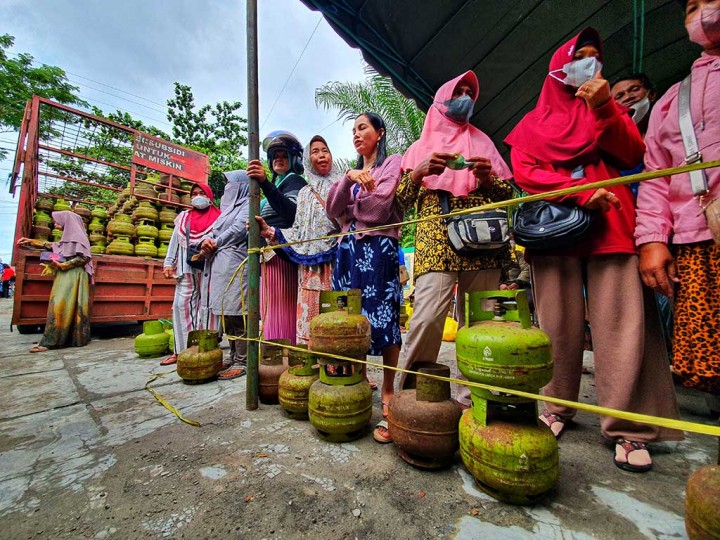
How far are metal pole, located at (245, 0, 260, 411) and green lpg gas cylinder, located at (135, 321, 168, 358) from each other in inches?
100

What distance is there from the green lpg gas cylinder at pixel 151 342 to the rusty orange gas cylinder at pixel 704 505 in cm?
480

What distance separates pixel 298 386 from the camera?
1938mm

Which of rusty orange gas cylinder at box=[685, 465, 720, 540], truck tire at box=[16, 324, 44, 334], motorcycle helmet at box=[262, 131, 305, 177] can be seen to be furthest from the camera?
truck tire at box=[16, 324, 44, 334]

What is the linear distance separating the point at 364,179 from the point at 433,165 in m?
0.46

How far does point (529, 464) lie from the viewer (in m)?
1.12

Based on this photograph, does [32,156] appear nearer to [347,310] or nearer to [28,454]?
[28,454]

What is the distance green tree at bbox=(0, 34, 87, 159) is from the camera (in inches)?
486

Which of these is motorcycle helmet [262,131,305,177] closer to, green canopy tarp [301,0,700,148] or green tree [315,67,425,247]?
green canopy tarp [301,0,700,148]

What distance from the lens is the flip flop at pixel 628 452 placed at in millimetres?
1412

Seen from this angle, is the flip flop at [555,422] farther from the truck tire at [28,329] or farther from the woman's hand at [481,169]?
the truck tire at [28,329]

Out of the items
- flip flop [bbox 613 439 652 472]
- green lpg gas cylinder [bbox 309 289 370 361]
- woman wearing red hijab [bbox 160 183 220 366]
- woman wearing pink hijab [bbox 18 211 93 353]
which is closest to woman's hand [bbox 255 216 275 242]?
green lpg gas cylinder [bbox 309 289 370 361]

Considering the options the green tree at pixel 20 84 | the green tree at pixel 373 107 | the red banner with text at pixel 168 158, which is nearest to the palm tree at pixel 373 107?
the green tree at pixel 373 107

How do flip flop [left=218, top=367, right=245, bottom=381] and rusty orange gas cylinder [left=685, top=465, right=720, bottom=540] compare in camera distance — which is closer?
rusty orange gas cylinder [left=685, top=465, right=720, bottom=540]

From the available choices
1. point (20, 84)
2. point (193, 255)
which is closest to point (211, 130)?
point (20, 84)
